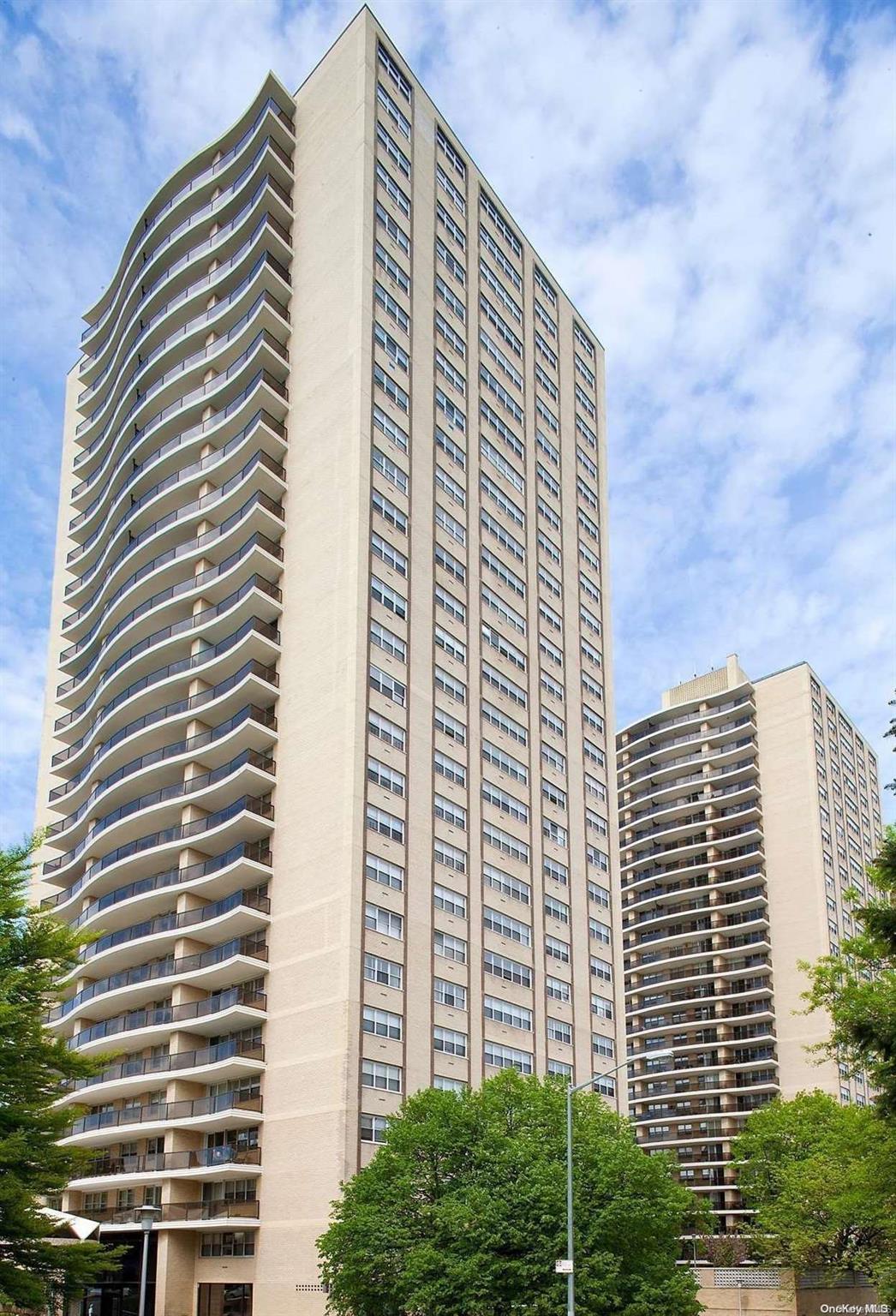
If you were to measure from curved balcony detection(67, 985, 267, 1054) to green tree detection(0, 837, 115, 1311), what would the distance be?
1770cm

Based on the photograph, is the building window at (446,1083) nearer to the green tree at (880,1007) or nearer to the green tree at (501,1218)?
the green tree at (501,1218)

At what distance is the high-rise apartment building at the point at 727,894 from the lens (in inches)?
4500

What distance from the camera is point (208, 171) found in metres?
75.1

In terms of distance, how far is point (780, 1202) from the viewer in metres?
73.1

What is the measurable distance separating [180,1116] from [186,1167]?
2102 mm

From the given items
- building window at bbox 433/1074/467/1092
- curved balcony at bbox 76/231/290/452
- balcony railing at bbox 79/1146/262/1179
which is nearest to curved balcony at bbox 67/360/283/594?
curved balcony at bbox 76/231/290/452

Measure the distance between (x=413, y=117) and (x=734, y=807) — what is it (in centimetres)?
7472

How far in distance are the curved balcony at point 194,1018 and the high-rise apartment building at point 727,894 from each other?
6199 centimetres

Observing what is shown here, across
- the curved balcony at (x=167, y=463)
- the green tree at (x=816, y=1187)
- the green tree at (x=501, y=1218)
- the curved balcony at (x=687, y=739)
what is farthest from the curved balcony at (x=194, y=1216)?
the curved balcony at (x=687, y=739)

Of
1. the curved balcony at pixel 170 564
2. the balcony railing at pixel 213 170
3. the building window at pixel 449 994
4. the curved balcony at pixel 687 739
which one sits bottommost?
the building window at pixel 449 994

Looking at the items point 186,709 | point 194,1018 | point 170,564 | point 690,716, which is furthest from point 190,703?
point 690,716

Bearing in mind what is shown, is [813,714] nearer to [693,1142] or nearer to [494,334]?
A: [693,1142]

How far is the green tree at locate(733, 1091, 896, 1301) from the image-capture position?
41844 mm

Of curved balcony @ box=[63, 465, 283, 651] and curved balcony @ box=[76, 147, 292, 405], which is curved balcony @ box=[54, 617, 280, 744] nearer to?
curved balcony @ box=[63, 465, 283, 651]
